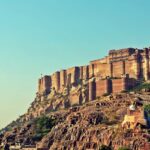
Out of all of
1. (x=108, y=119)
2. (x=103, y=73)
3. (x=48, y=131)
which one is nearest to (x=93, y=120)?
(x=108, y=119)

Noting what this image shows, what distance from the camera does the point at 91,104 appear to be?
373 ft

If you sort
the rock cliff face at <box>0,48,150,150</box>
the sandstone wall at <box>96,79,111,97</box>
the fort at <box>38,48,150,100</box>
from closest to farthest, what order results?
the rock cliff face at <box>0,48,150,150</box> < the fort at <box>38,48,150,100</box> < the sandstone wall at <box>96,79,111,97</box>

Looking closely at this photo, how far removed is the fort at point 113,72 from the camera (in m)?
123

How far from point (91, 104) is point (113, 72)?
687 inches

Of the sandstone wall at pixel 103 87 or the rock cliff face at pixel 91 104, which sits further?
the sandstone wall at pixel 103 87

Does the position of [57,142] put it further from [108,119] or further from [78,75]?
[78,75]

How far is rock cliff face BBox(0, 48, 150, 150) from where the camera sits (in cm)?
9181

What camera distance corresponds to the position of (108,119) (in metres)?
99.0

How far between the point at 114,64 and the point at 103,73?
3.89 m

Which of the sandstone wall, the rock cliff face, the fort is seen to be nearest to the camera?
the rock cliff face

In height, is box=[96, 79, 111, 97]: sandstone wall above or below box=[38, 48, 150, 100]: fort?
below

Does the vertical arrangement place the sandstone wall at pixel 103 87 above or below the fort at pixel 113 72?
below

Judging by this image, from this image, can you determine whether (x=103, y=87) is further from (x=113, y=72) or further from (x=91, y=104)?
(x=91, y=104)

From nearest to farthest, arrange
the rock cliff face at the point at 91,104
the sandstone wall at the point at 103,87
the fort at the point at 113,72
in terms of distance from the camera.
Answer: the rock cliff face at the point at 91,104 < the fort at the point at 113,72 < the sandstone wall at the point at 103,87
